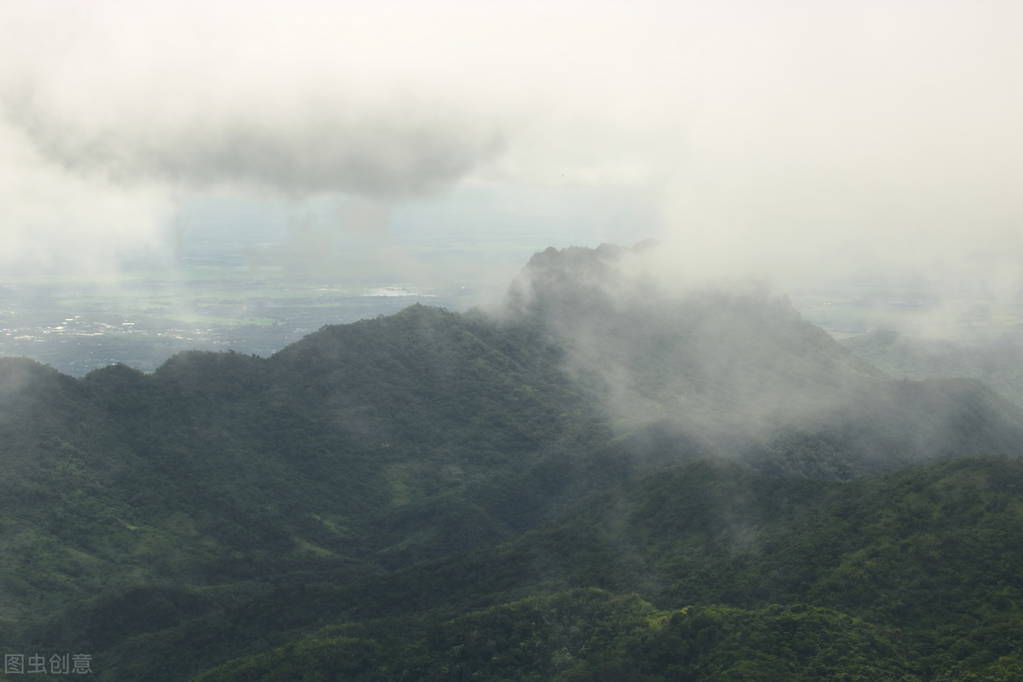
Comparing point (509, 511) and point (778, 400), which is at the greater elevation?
point (778, 400)

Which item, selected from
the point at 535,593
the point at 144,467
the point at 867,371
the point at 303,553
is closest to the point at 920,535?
the point at 535,593

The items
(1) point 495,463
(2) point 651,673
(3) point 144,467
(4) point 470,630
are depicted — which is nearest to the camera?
(2) point 651,673

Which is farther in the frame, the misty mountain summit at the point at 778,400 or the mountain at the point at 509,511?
the misty mountain summit at the point at 778,400

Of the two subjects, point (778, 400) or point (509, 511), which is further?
point (778, 400)

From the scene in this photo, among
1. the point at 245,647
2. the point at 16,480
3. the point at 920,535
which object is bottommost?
the point at 245,647

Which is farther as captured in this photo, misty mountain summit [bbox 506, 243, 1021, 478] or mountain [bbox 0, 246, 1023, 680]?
misty mountain summit [bbox 506, 243, 1021, 478]

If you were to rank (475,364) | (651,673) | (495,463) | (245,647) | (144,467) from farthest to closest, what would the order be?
(475,364)
(495,463)
(144,467)
(245,647)
(651,673)

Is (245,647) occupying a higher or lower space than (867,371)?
lower

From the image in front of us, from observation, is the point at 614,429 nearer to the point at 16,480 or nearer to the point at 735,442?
the point at 735,442
